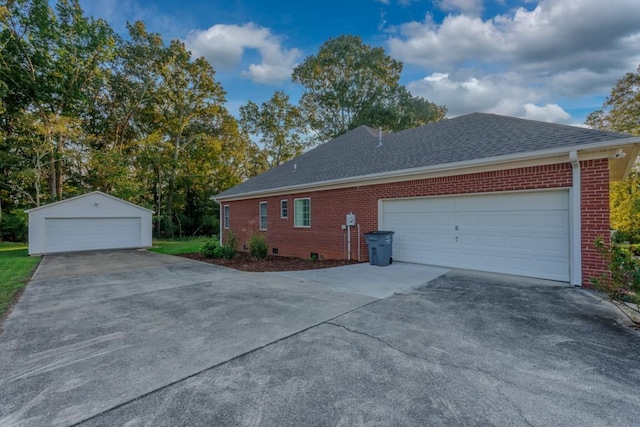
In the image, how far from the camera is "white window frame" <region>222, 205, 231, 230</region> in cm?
1658

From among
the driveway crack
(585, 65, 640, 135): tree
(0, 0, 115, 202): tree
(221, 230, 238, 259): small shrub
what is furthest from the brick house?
(0, 0, 115, 202): tree

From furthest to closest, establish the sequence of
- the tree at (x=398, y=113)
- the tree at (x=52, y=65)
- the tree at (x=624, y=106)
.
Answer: the tree at (x=398, y=113) → the tree at (x=624, y=106) → the tree at (x=52, y=65)

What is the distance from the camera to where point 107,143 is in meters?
25.0

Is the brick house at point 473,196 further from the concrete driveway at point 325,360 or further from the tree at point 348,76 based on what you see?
the tree at point 348,76

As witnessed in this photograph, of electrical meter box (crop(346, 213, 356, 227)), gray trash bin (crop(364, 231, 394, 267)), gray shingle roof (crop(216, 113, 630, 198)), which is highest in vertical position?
gray shingle roof (crop(216, 113, 630, 198))

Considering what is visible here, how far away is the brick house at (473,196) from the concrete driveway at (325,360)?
4.23ft

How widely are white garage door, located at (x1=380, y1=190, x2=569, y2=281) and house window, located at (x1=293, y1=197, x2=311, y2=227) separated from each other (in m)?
3.80

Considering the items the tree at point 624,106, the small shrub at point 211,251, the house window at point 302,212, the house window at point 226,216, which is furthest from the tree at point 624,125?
the house window at point 226,216

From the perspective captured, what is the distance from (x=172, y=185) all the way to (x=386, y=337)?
2613 cm

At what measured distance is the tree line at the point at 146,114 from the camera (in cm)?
1930

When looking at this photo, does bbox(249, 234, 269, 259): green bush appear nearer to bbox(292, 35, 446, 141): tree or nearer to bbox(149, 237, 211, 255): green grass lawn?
bbox(149, 237, 211, 255): green grass lawn

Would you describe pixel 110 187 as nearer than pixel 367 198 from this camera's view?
No

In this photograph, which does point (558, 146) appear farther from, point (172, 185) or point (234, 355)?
point (172, 185)

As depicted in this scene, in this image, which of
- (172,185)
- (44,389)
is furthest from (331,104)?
(44,389)
